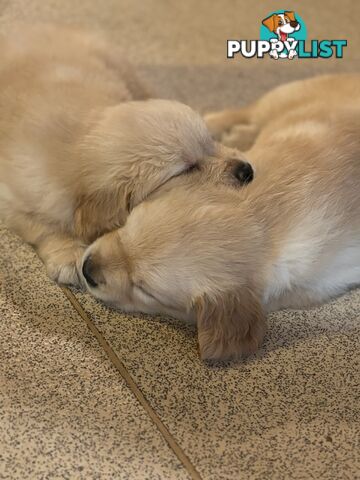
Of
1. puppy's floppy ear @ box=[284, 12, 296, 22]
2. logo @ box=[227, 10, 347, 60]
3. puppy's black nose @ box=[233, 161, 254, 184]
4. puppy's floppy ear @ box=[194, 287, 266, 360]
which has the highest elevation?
puppy's floppy ear @ box=[284, 12, 296, 22]

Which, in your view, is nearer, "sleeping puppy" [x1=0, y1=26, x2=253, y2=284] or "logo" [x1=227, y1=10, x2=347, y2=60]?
"sleeping puppy" [x1=0, y1=26, x2=253, y2=284]

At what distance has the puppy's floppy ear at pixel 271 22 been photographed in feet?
9.49

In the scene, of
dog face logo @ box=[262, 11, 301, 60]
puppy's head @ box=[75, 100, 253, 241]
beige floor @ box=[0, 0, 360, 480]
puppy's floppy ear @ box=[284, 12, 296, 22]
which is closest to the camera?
beige floor @ box=[0, 0, 360, 480]

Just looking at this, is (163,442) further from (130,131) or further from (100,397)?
(130,131)

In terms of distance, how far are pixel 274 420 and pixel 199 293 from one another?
0.35 metres

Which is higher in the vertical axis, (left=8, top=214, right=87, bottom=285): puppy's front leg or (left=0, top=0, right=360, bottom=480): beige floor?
(left=8, top=214, right=87, bottom=285): puppy's front leg

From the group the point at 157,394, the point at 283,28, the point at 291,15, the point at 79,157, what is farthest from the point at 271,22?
the point at 157,394

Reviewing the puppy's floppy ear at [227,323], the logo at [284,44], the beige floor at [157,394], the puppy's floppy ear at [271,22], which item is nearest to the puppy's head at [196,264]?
the puppy's floppy ear at [227,323]

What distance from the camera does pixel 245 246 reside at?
1530mm

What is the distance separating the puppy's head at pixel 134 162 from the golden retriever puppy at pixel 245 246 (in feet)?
0.15

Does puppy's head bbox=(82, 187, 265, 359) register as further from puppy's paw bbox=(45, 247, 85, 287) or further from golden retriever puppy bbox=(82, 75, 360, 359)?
puppy's paw bbox=(45, 247, 85, 287)

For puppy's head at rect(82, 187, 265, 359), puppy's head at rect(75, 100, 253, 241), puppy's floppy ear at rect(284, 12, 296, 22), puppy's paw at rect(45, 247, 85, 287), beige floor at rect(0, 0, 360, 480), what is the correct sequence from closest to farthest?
beige floor at rect(0, 0, 360, 480) < puppy's head at rect(82, 187, 265, 359) < puppy's head at rect(75, 100, 253, 241) < puppy's paw at rect(45, 247, 85, 287) < puppy's floppy ear at rect(284, 12, 296, 22)

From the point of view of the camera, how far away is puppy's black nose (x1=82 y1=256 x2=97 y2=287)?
5.25ft

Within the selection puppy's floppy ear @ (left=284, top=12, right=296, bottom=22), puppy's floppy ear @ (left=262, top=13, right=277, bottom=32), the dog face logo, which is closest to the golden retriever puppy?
the dog face logo
